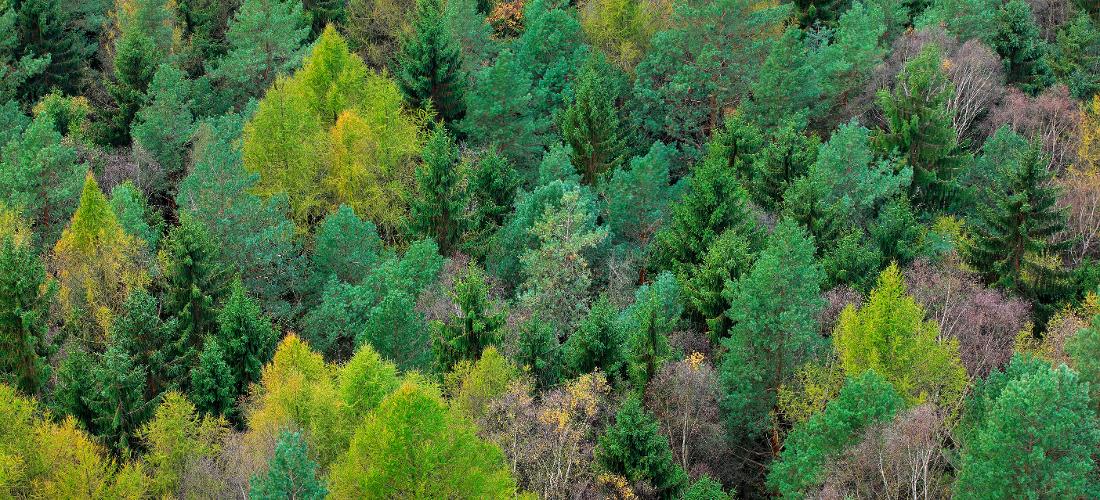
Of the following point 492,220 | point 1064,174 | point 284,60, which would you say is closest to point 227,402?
point 492,220

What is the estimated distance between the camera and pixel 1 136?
6531cm

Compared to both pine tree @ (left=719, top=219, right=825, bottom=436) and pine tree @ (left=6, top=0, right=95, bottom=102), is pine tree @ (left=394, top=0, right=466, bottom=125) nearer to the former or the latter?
pine tree @ (left=6, top=0, right=95, bottom=102)

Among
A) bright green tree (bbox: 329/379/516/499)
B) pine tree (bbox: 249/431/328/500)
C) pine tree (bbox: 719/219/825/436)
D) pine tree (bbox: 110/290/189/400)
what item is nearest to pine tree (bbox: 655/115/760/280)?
pine tree (bbox: 719/219/825/436)

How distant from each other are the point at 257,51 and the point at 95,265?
2439cm

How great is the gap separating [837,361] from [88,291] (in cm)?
3043

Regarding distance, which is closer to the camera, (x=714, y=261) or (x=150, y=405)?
(x=150, y=405)

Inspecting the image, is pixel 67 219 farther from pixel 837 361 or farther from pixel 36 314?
pixel 837 361

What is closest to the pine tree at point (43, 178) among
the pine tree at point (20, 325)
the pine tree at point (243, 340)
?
the pine tree at point (20, 325)

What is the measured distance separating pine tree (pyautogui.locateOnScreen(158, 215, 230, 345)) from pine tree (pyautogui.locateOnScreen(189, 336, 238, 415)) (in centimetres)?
439

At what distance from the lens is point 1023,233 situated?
52781 mm

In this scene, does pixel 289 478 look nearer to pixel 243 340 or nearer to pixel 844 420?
pixel 243 340

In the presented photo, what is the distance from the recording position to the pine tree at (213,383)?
153 feet

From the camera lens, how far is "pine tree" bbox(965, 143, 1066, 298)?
52688mm

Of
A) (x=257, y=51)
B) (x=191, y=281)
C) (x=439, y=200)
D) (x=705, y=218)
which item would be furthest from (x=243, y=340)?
(x=257, y=51)
